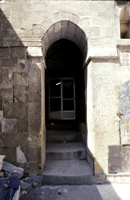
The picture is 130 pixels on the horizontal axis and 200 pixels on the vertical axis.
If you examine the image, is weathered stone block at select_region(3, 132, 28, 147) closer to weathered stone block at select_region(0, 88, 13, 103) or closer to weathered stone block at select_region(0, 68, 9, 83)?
weathered stone block at select_region(0, 88, 13, 103)

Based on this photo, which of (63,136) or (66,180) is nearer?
(66,180)

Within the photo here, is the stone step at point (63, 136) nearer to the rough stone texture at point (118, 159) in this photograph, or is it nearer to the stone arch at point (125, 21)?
the rough stone texture at point (118, 159)

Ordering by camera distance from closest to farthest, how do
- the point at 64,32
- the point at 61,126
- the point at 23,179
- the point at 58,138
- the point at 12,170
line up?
the point at 12,170, the point at 23,179, the point at 64,32, the point at 58,138, the point at 61,126

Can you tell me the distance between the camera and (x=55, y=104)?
21.6 feet

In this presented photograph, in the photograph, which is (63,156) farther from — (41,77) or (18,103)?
(41,77)

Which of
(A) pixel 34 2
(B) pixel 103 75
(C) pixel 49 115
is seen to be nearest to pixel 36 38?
(A) pixel 34 2

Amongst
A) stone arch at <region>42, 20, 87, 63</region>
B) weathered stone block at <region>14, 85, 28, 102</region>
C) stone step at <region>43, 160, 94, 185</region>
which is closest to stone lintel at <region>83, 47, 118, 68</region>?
stone arch at <region>42, 20, 87, 63</region>

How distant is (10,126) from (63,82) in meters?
3.72

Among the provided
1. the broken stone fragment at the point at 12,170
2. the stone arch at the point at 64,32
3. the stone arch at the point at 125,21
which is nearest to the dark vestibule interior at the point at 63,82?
the stone arch at the point at 64,32

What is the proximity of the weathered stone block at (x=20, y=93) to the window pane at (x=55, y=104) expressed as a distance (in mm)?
3229

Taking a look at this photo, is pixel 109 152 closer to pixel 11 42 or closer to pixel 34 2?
pixel 11 42

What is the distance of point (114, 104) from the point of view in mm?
3439

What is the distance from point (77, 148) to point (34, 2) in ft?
12.2

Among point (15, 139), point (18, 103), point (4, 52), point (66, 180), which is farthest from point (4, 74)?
point (66, 180)
